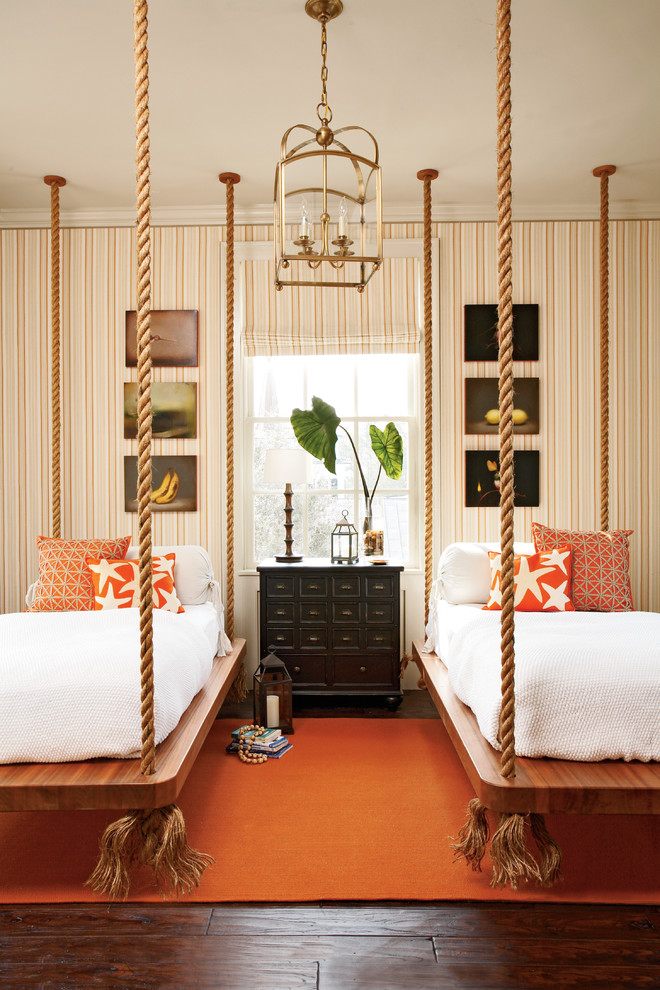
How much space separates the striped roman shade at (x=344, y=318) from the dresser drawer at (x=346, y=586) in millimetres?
1457

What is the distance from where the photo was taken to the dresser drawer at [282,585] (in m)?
3.97

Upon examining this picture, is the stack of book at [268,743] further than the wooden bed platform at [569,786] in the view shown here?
Yes

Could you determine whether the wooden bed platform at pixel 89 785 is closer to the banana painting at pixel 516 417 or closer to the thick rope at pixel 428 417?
the thick rope at pixel 428 417

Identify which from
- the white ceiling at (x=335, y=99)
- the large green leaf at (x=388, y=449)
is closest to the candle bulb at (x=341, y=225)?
the white ceiling at (x=335, y=99)

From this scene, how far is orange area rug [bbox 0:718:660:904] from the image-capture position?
2.16 meters

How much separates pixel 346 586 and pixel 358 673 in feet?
1.65

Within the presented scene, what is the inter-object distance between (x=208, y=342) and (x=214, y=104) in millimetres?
1477

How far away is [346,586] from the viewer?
13.0ft

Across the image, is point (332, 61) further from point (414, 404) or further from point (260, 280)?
point (414, 404)

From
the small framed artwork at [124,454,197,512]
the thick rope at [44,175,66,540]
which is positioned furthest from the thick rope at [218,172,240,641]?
the thick rope at [44,175,66,540]

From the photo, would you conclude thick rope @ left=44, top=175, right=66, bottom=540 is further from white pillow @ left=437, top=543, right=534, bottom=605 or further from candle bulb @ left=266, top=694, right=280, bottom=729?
white pillow @ left=437, top=543, right=534, bottom=605

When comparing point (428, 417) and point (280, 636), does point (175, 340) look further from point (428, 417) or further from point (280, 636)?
point (280, 636)

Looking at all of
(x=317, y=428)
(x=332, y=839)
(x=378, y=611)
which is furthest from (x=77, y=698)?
(x=317, y=428)

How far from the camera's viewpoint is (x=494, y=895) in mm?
2127
